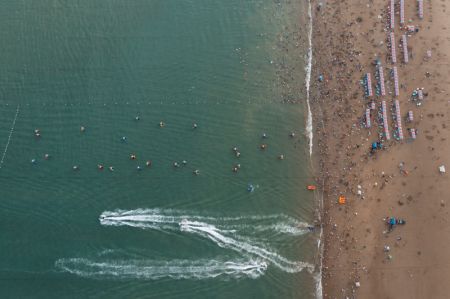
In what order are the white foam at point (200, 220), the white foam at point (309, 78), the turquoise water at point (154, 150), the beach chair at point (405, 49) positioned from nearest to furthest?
the turquoise water at point (154, 150) < the white foam at point (200, 220) < the white foam at point (309, 78) < the beach chair at point (405, 49)

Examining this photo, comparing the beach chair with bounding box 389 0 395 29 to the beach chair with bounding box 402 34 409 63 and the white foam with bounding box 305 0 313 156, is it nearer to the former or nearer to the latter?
the beach chair with bounding box 402 34 409 63

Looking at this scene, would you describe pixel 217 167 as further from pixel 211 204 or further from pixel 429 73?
pixel 429 73

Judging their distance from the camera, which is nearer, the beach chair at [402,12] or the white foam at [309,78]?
the white foam at [309,78]

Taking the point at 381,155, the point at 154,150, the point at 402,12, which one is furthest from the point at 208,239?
the point at 402,12

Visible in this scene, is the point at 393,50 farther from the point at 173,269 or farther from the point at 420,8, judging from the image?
the point at 173,269

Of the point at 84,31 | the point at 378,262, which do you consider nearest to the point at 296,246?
the point at 378,262

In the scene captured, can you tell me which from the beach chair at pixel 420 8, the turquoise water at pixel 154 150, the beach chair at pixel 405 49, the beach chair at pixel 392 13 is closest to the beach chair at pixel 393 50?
the beach chair at pixel 405 49

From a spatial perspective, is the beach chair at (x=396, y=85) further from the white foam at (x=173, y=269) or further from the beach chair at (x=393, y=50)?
the white foam at (x=173, y=269)

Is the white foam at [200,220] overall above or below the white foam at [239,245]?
above
